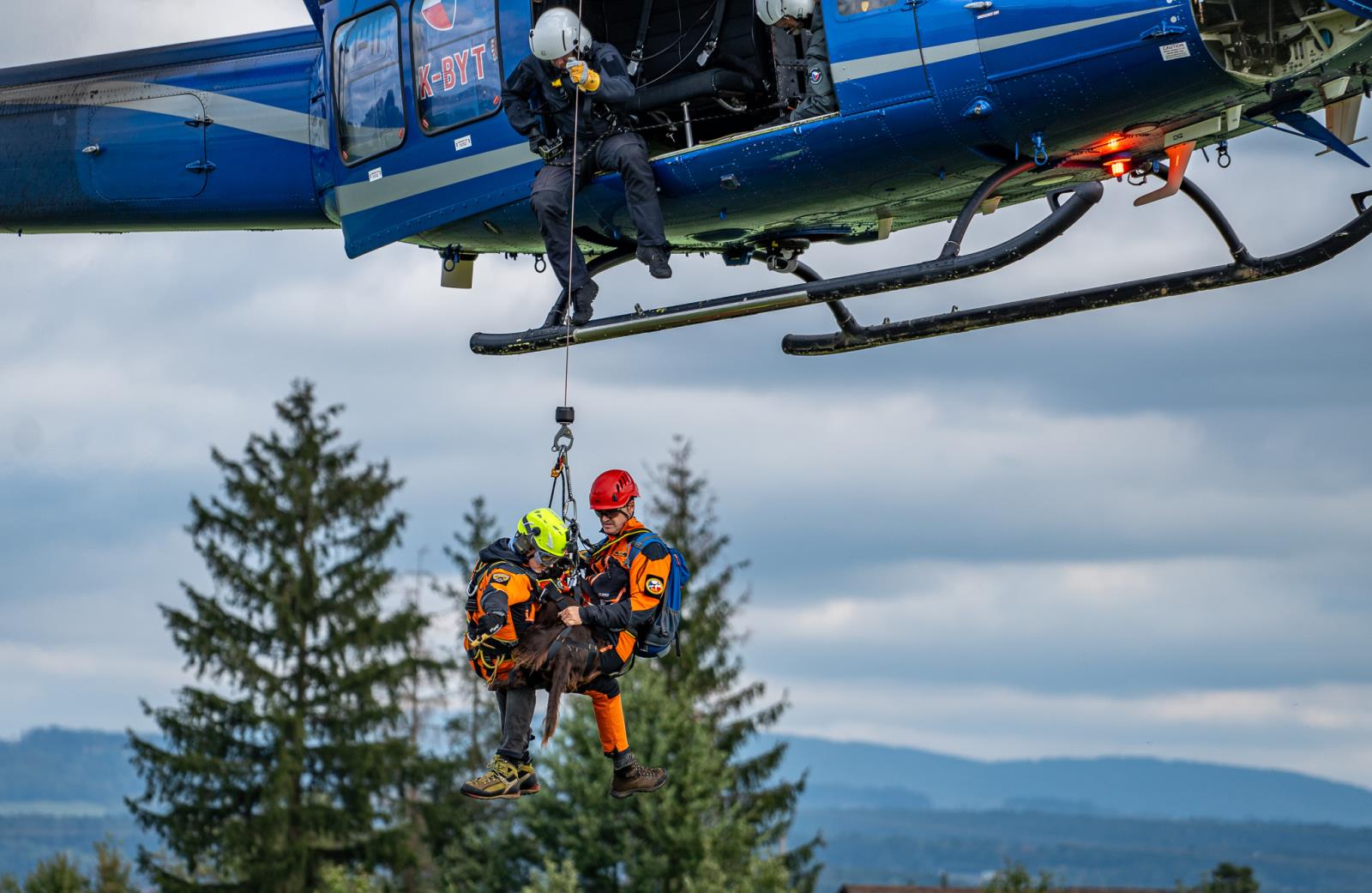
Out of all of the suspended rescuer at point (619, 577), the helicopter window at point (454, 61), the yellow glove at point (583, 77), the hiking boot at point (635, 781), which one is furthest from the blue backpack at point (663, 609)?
the helicopter window at point (454, 61)

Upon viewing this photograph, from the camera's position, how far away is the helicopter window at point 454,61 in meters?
14.9

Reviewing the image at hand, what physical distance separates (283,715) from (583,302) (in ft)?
109

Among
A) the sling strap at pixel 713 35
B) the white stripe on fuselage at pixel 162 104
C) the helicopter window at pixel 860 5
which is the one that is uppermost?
the white stripe on fuselage at pixel 162 104

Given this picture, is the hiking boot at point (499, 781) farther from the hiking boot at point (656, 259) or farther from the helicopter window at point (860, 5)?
the helicopter window at point (860, 5)

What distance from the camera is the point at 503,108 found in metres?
14.2

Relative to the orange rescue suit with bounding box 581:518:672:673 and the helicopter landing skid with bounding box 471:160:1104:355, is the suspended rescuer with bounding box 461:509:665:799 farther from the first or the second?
the helicopter landing skid with bounding box 471:160:1104:355

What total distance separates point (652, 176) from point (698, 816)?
2622 cm

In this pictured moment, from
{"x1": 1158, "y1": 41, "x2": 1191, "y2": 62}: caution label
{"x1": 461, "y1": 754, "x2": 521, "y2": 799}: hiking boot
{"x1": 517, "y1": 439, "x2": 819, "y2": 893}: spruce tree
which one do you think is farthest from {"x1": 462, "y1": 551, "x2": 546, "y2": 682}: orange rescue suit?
{"x1": 517, "y1": 439, "x2": 819, "y2": 893}: spruce tree

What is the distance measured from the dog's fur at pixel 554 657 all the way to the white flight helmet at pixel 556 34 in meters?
3.73

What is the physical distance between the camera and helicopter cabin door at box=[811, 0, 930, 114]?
1305 centimetres

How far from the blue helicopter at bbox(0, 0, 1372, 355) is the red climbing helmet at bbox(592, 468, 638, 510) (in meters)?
1.61

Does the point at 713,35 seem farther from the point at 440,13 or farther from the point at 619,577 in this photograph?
the point at 619,577

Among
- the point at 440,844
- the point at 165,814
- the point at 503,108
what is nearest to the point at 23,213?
the point at 503,108

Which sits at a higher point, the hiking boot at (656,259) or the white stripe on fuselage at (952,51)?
the white stripe on fuselage at (952,51)
